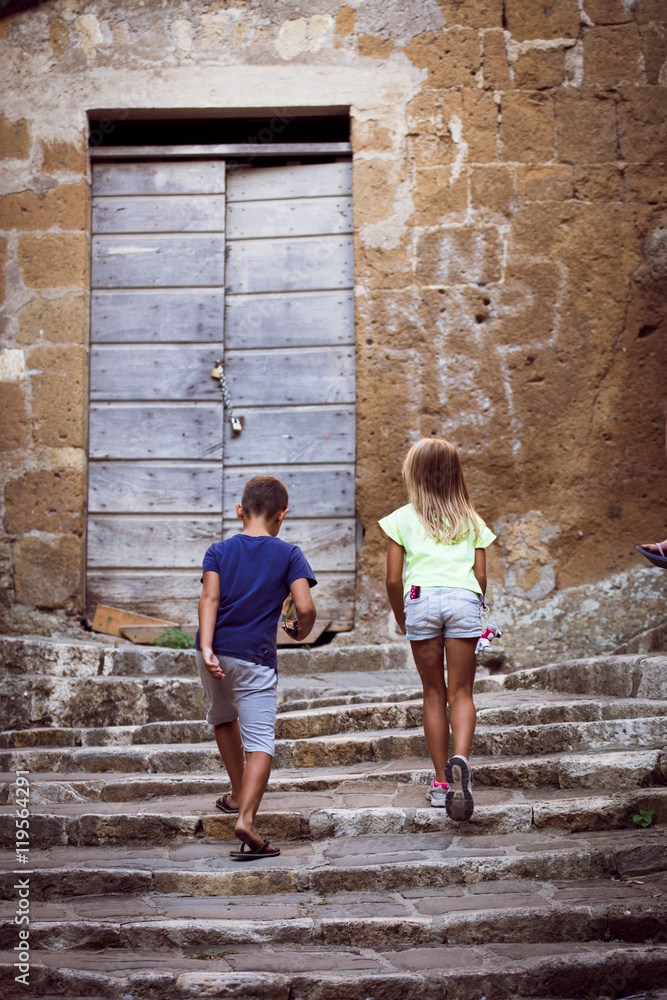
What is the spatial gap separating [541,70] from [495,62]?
0.91 feet

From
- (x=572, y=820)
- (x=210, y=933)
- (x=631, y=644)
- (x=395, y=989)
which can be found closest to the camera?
(x=395, y=989)

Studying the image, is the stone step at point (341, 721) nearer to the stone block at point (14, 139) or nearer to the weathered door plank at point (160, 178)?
the weathered door plank at point (160, 178)

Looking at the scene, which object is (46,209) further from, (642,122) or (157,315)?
(642,122)

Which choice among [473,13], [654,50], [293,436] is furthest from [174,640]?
[654,50]

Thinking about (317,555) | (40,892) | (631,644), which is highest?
(317,555)

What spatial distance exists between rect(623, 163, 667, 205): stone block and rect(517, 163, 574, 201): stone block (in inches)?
13.4

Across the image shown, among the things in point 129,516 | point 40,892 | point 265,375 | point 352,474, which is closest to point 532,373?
point 352,474

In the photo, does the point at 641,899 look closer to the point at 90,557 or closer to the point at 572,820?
the point at 572,820

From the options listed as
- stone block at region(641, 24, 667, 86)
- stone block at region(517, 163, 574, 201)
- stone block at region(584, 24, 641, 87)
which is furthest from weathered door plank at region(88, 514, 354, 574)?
stone block at region(641, 24, 667, 86)

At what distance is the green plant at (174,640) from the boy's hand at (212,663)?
2567mm

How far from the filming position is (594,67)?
547cm

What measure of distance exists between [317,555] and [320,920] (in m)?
3.35

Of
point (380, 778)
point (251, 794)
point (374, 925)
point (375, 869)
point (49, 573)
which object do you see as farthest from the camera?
point (49, 573)

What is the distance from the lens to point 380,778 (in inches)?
127
